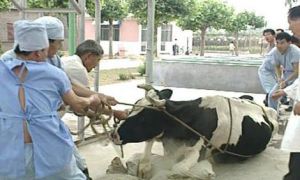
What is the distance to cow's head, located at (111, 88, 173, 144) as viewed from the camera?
4508 millimetres

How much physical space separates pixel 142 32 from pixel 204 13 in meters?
6.41

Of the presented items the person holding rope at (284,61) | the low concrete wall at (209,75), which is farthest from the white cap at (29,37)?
the low concrete wall at (209,75)

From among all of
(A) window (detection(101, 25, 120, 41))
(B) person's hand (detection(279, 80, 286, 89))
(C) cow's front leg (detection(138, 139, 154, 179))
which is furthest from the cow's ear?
(A) window (detection(101, 25, 120, 41))

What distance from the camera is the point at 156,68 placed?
1398cm

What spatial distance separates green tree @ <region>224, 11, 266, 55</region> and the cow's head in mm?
28364

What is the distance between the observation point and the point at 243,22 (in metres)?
34.9

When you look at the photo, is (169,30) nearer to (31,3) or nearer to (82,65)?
(31,3)

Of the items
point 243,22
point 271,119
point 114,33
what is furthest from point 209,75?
point 243,22

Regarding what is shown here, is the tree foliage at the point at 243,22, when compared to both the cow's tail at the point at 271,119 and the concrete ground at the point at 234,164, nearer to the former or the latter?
the cow's tail at the point at 271,119

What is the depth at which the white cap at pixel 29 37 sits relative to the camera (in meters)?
2.46

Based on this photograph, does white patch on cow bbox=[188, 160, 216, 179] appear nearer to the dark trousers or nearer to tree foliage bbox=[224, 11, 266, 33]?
the dark trousers

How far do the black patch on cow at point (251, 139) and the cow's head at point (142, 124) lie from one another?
29.8 inches

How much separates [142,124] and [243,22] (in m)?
31.3

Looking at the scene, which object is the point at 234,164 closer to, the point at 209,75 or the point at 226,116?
the point at 226,116
